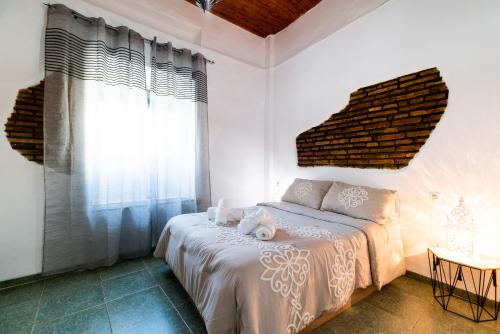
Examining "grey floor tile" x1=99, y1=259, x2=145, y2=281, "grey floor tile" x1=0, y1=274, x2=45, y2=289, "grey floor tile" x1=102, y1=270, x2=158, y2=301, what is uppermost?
"grey floor tile" x1=0, y1=274, x2=45, y2=289

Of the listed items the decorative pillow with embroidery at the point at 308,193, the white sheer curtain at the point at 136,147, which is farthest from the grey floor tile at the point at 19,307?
the decorative pillow with embroidery at the point at 308,193

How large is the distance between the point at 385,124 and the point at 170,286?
2713mm

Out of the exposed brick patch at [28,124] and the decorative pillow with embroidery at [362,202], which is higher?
the exposed brick patch at [28,124]

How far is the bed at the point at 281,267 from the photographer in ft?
3.71

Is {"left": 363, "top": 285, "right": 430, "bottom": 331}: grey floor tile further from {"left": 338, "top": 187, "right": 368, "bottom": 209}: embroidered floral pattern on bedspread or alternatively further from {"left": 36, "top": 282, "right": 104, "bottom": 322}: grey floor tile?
{"left": 36, "top": 282, "right": 104, "bottom": 322}: grey floor tile

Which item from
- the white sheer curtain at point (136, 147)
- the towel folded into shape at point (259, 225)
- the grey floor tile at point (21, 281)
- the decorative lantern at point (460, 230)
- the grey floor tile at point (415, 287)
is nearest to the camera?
the towel folded into shape at point (259, 225)

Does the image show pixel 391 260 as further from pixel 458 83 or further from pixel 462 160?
pixel 458 83

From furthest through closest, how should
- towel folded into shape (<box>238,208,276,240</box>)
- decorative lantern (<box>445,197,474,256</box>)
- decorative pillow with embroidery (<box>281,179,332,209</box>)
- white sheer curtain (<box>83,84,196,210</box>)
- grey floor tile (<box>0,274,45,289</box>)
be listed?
decorative pillow with embroidery (<box>281,179,332,209</box>) < white sheer curtain (<box>83,84,196,210</box>) < grey floor tile (<box>0,274,45,289</box>) < decorative lantern (<box>445,197,474,256</box>) < towel folded into shape (<box>238,208,276,240</box>)

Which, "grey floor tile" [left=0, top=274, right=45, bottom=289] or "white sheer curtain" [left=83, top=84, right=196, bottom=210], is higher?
"white sheer curtain" [left=83, top=84, right=196, bottom=210]

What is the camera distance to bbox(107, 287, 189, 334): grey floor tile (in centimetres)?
146

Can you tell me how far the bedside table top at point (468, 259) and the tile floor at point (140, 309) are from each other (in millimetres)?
421

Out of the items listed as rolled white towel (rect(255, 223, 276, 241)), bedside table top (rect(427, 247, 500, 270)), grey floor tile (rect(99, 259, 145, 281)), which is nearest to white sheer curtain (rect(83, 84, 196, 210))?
grey floor tile (rect(99, 259, 145, 281))

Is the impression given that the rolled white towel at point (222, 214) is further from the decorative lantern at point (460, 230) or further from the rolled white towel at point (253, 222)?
the decorative lantern at point (460, 230)

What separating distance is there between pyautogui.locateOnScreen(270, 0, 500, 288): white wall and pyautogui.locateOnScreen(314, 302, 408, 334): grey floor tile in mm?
824
